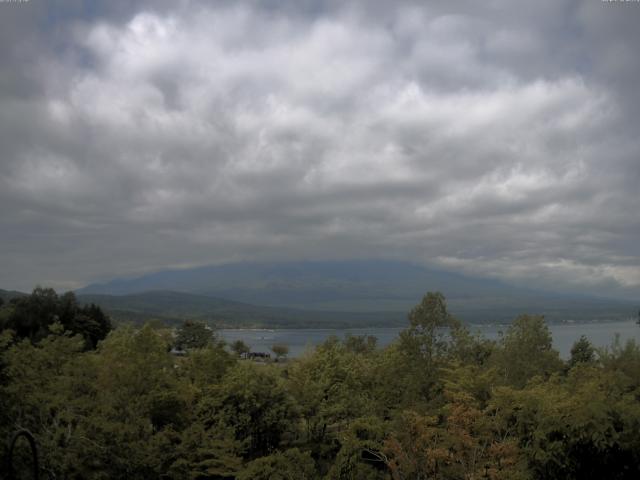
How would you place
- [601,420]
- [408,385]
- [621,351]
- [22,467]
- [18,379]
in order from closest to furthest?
[601,420] → [22,467] → [18,379] → [408,385] → [621,351]

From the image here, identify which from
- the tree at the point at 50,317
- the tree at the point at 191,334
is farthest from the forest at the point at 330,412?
the tree at the point at 191,334

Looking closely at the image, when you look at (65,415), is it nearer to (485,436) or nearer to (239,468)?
(239,468)

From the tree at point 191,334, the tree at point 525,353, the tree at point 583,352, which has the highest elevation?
the tree at point 525,353

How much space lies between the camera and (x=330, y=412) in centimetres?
2278

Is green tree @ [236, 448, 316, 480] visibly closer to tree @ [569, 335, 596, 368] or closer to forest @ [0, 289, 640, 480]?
forest @ [0, 289, 640, 480]

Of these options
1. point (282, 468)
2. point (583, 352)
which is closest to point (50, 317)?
point (282, 468)

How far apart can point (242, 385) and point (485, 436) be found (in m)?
9.74

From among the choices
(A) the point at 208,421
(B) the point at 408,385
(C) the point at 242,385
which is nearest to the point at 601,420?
(B) the point at 408,385

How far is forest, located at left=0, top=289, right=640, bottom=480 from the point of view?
55.0 ft

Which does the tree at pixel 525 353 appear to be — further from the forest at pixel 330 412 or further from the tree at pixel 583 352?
the tree at pixel 583 352

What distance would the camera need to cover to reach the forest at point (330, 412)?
1675 centimetres

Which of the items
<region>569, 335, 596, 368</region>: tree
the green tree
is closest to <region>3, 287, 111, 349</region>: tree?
the green tree

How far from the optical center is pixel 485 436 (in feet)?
60.3

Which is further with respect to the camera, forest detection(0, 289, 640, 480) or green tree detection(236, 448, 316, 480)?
green tree detection(236, 448, 316, 480)
